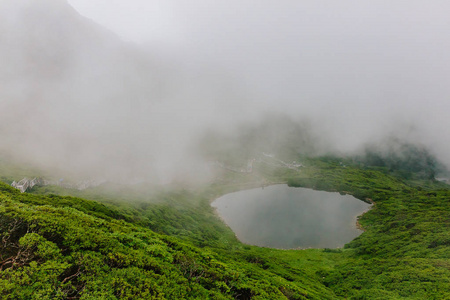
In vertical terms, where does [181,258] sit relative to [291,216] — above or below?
below

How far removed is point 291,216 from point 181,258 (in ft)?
309

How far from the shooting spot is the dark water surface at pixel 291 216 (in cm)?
8469

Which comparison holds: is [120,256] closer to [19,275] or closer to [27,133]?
[19,275]

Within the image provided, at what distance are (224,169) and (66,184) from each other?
115m

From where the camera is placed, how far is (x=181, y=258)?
63.7ft

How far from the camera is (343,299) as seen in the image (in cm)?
3950

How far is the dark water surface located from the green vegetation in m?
7.31

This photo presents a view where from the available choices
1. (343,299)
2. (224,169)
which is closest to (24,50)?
(224,169)

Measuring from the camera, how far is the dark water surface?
84.7 meters

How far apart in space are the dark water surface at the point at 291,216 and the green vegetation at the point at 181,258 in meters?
7.31

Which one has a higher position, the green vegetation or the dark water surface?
the dark water surface

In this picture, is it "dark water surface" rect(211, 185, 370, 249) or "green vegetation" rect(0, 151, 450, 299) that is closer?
"green vegetation" rect(0, 151, 450, 299)

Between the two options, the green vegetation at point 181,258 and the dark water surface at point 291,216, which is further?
the dark water surface at point 291,216

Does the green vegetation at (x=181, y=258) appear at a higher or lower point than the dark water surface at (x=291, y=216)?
lower
